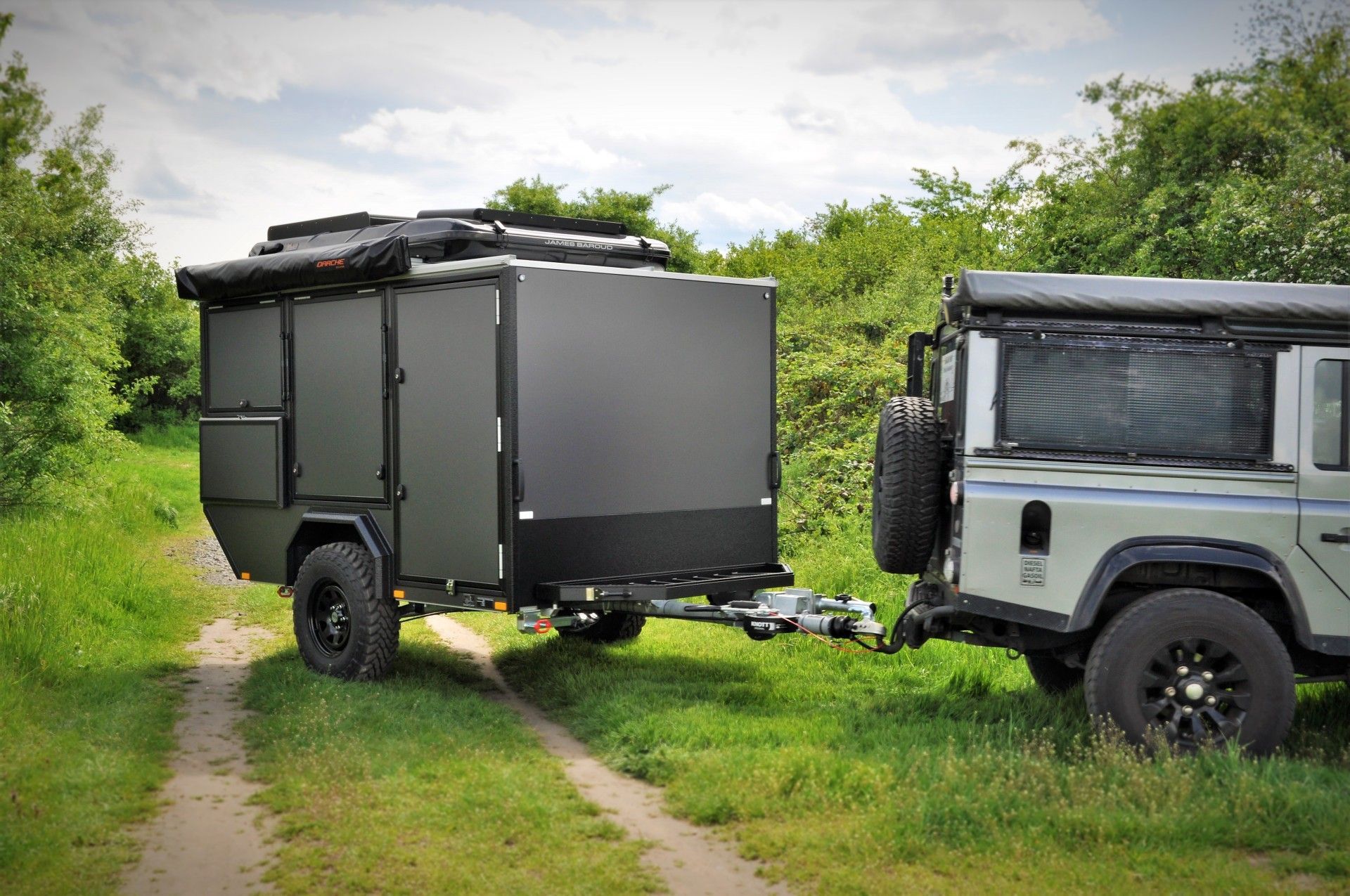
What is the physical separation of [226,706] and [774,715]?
148 inches

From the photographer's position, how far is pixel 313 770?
21.6ft

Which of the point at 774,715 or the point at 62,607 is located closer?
the point at 774,715

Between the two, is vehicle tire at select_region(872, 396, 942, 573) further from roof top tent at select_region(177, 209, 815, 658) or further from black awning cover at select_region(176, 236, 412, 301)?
black awning cover at select_region(176, 236, 412, 301)

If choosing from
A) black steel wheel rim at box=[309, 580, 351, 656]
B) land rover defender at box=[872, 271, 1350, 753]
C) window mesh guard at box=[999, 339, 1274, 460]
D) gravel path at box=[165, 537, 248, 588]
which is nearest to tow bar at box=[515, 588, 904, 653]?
land rover defender at box=[872, 271, 1350, 753]

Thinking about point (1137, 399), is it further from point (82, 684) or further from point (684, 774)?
point (82, 684)

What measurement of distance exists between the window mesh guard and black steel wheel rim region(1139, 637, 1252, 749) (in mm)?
1065

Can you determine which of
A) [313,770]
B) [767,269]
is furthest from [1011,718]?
A: [767,269]

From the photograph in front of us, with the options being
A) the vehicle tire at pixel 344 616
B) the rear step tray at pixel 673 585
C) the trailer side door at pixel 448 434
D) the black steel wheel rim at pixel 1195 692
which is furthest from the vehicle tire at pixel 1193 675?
the vehicle tire at pixel 344 616

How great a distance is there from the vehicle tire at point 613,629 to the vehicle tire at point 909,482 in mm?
3330

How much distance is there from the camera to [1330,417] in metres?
6.63

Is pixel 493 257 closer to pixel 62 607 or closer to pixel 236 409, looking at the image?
pixel 236 409

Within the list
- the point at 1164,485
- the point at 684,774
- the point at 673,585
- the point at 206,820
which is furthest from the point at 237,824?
the point at 1164,485

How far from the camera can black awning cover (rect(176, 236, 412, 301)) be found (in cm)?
847

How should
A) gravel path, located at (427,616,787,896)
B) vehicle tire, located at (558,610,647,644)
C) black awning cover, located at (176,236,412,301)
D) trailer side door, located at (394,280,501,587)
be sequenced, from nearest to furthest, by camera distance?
gravel path, located at (427,616,787,896), trailer side door, located at (394,280,501,587), black awning cover, located at (176,236,412,301), vehicle tire, located at (558,610,647,644)
